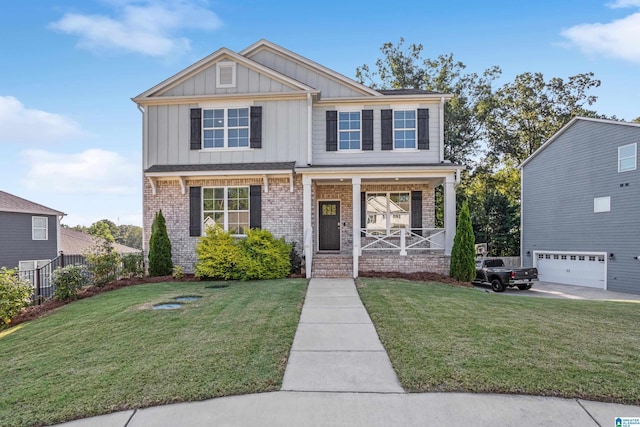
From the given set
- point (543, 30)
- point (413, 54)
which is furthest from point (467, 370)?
point (413, 54)

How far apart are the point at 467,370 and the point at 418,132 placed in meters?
11.6

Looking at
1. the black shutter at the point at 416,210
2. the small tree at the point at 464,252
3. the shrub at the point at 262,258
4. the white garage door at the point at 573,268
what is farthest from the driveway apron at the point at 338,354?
the white garage door at the point at 573,268

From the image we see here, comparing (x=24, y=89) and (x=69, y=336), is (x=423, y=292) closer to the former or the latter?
(x=69, y=336)

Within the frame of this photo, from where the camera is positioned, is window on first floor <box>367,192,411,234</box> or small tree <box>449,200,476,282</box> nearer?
small tree <box>449,200,476,282</box>

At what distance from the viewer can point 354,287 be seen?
10148mm

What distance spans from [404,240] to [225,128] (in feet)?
26.0

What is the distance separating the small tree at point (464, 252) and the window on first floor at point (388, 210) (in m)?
3.01

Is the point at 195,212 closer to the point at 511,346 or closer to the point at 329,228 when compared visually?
the point at 329,228

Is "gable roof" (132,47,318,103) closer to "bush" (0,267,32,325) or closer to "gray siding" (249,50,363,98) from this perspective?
"gray siding" (249,50,363,98)

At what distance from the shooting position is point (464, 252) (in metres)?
12.3

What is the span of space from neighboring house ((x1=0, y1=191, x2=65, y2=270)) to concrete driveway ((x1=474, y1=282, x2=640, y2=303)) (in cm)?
2419

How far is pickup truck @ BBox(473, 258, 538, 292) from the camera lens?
14.7 m

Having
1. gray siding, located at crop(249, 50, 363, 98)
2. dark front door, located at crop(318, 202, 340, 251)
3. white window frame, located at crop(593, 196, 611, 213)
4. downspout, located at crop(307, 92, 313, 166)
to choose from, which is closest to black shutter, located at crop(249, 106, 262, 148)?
downspout, located at crop(307, 92, 313, 166)

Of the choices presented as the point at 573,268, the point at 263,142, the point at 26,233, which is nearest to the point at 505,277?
the point at 573,268
